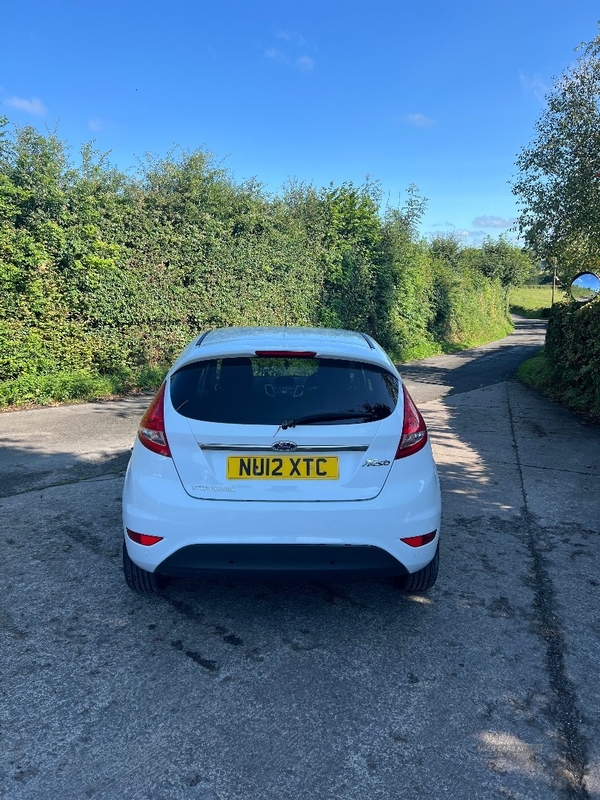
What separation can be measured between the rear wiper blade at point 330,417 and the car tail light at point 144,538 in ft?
2.80

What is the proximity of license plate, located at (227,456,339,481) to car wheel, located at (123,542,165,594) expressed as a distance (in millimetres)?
842

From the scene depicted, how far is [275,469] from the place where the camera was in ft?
10.0

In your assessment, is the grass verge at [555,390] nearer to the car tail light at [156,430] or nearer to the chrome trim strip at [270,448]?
the chrome trim strip at [270,448]

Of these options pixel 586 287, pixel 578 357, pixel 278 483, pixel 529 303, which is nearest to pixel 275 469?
pixel 278 483

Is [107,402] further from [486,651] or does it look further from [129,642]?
[486,651]

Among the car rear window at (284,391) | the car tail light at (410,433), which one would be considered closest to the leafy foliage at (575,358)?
the car tail light at (410,433)

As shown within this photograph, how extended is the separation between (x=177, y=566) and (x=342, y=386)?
1.29 metres

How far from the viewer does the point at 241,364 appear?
343 cm

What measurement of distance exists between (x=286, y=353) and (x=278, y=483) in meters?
0.75

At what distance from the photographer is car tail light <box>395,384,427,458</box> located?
10.6 ft

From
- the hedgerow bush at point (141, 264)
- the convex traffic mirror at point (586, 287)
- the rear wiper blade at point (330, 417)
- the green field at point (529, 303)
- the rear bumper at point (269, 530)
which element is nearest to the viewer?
the rear bumper at point (269, 530)

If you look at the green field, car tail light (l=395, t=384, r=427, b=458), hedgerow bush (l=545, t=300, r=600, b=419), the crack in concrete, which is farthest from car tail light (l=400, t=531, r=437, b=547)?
the green field

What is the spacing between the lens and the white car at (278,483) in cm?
301

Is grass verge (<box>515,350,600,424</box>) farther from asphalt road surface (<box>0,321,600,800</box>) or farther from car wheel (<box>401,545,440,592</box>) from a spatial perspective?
car wheel (<box>401,545,440,592</box>)
